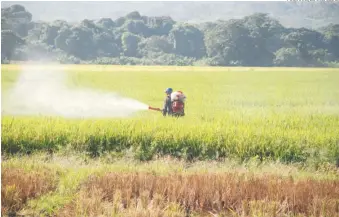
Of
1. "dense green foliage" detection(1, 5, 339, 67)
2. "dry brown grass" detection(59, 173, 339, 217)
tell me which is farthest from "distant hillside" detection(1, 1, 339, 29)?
"dry brown grass" detection(59, 173, 339, 217)

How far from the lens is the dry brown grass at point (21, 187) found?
321 centimetres

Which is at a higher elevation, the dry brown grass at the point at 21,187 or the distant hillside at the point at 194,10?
the distant hillside at the point at 194,10

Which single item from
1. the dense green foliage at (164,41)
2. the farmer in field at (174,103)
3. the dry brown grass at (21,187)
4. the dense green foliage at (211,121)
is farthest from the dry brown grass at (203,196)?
the dense green foliage at (164,41)

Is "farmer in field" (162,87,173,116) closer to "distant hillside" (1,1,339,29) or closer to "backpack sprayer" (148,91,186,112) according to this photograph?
"backpack sprayer" (148,91,186,112)

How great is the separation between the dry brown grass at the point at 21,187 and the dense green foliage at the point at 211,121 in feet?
1.66

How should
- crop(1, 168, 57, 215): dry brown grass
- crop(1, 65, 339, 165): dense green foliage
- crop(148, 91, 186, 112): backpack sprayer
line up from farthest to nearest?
crop(148, 91, 186, 112): backpack sprayer < crop(1, 65, 339, 165): dense green foliage < crop(1, 168, 57, 215): dry brown grass

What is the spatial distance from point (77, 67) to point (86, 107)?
0.36 metres

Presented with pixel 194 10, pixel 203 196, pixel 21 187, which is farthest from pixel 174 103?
pixel 21 187

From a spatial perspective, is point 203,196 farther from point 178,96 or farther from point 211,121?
point 178,96

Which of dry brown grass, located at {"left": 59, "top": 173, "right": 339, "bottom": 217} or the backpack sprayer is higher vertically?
the backpack sprayer

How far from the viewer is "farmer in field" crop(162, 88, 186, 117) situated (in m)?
4.00

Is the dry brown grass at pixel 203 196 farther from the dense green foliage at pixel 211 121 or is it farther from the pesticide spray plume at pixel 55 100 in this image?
the pesticide spray plume at pixel 55 100

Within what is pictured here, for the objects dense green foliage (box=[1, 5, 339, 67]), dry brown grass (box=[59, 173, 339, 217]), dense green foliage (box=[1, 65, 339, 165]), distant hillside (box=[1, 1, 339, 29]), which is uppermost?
distant hillside (box=[1, 1, 339, 29])

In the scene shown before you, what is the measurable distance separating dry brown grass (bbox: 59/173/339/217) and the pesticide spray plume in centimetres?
90
